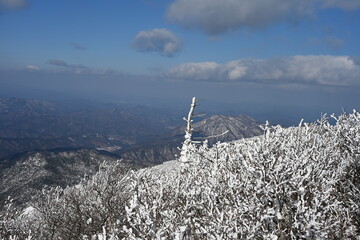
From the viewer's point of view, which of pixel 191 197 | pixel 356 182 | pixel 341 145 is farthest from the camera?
pixel 341 145

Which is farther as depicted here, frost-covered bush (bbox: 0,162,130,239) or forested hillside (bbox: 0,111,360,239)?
frost-covered bush (bbox: 0,162,130,239)

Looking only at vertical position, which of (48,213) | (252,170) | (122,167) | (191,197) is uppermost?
(252,170)

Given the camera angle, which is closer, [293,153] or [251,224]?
[251,224]

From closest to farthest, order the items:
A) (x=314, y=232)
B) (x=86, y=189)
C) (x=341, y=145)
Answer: (x=314, y=232) → (x=341, y=145) → (x=86, y=189)

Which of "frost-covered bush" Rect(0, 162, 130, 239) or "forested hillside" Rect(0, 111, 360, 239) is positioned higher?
"forested hillside" Rect(0, 111, 360, 239)

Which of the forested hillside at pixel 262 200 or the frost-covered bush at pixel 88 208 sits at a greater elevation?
the forested hillside at pixel 262 200

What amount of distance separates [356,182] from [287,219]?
20.2 feet

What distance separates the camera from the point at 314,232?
22.6ft

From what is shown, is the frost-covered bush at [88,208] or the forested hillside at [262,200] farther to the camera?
the frost-covered bush at [88,208]

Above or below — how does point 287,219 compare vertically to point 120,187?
above

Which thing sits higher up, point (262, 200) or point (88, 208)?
point (262, 200)

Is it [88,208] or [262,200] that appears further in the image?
[88,208]

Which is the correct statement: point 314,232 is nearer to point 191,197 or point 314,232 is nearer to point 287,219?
point 287,219

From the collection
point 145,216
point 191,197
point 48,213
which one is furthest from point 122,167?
point 145,216
